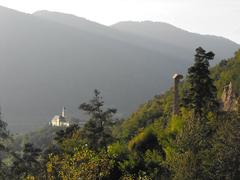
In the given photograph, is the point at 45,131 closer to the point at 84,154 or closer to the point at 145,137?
the point at 145,137

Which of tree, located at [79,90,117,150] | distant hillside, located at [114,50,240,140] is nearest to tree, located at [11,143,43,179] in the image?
tree, located at [79,90,117,150]

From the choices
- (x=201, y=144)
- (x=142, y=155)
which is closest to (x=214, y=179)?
(x=201, y=144)

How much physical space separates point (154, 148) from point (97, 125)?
877cm

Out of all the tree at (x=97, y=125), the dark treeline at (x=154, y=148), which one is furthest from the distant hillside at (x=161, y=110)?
the tree at (x=97, y=125)

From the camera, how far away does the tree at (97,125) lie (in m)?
49.2

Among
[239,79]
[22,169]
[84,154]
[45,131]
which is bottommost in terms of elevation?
[45,131]

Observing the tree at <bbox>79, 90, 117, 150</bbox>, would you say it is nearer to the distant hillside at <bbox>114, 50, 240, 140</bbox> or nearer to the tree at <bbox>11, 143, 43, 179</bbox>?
the tree at <bbox>11, 143, 43, 179</bbox>

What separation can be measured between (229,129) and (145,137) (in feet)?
60.1

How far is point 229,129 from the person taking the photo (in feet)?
132

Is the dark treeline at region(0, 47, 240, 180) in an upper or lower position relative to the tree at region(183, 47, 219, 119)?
lower

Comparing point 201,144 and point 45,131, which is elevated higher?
point 201,144

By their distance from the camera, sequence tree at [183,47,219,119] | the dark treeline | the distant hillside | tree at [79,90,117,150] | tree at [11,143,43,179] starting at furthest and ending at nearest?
the distant hillside, tree at [183,47,219,119], tree at [79,90,117,150], tree at [11,143,43,179], the dark treeline

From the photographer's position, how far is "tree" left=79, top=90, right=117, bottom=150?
49250 mm

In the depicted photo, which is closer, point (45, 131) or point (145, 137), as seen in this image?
point (145, 137)
